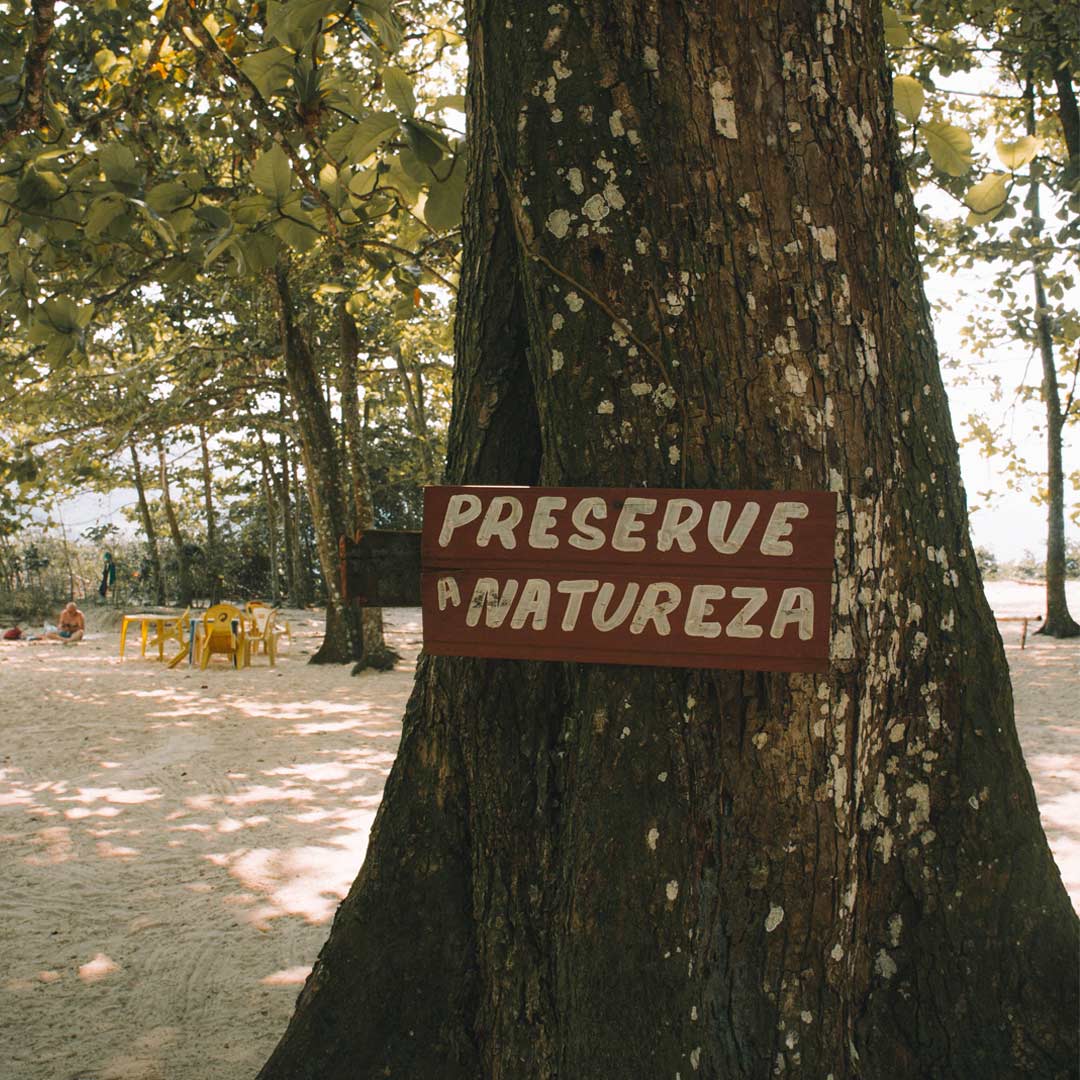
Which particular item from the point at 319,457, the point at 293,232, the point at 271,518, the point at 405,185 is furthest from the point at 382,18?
the point at 271,518

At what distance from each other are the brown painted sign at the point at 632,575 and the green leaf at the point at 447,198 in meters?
1.50

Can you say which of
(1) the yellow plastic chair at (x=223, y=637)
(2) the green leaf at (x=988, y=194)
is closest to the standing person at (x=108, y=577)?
(1) the yellow plastic chair at (x=223, y=637)

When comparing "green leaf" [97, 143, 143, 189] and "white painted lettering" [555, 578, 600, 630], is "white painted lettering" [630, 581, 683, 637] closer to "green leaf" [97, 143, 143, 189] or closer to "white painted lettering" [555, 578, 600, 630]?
"white painted lettering" [555, 578, 600, 630]

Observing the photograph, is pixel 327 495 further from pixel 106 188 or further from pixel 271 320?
pixel 106 188

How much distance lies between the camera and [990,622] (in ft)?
7.01

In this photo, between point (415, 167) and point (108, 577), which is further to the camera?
point (108, 577)

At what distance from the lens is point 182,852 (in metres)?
5.30

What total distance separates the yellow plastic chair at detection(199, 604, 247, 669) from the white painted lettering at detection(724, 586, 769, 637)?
13233 millimetres

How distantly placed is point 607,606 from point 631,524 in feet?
0.49

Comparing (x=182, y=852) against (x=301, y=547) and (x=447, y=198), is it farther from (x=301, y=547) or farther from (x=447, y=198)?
(x=301, y=547)

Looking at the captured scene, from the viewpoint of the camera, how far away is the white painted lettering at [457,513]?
1877 mm

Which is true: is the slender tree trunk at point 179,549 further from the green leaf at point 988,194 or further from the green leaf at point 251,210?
the green leaf at point 988,194

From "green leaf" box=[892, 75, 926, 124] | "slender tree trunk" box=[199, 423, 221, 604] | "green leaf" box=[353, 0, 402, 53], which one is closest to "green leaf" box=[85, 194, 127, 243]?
"green leaf" box=[353, 0, 402, 53]

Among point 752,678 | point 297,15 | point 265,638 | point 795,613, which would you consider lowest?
point 265,638
